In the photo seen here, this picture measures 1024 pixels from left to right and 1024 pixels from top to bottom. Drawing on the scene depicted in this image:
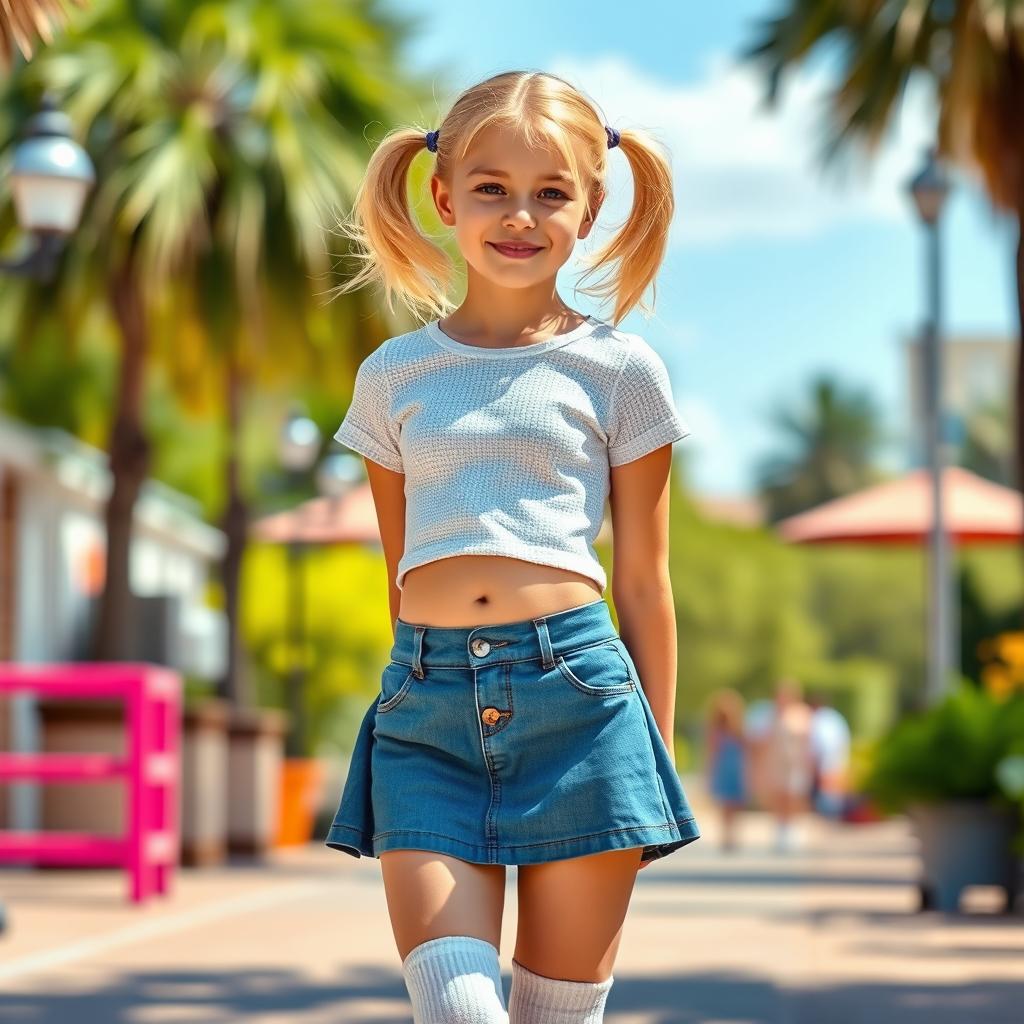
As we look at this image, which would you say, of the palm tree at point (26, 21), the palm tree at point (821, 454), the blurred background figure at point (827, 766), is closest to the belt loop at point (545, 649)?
the palm tree at point (26, 21)

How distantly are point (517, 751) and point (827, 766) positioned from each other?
22.2m

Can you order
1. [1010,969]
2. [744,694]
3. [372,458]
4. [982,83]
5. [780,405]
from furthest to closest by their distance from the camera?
[780,405], [744,694], [982,83], [1010,969], [372,458]

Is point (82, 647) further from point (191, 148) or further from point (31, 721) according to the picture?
point (191, 148)

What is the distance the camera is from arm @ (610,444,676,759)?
3170 millimetres

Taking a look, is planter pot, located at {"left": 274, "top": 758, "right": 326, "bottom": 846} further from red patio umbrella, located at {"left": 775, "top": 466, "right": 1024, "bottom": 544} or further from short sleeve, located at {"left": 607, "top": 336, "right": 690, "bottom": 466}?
short sleeve, located at {"left": 607, "top": 336, "right": 690, "bottom": 466}

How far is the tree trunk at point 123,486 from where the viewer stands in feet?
52.3

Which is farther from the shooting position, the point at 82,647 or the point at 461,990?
the point at 82,647

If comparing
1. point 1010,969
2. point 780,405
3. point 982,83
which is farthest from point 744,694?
point 1010,969

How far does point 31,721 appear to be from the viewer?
16.4m

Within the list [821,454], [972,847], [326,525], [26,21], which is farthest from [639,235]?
[821,454]

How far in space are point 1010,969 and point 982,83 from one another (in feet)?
25.9

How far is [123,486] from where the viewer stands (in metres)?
16.1

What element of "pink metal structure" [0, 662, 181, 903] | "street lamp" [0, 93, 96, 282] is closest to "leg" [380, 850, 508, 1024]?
"street lamp" [0, 93, 96, 282]

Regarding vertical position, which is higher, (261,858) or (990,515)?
(990,515)
